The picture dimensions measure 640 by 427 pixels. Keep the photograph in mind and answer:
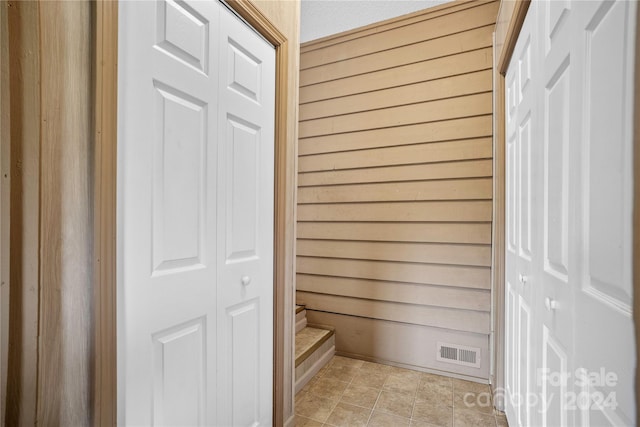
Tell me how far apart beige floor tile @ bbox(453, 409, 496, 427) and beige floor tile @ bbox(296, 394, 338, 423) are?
75 cm

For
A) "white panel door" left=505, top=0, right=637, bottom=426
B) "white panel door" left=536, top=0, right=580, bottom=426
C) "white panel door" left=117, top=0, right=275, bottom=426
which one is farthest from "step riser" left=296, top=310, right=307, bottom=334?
"white panel door" left=536, top=0, right=580, bottom=426

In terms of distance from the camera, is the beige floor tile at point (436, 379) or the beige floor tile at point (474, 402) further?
the beige floor tile at point (436, 379)

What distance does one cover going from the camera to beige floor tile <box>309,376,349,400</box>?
2.08 m

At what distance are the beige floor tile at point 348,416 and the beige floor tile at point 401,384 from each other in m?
0.33

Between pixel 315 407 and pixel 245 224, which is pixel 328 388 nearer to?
pixel 315 407

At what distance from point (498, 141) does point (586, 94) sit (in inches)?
50.5

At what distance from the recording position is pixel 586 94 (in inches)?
29.3

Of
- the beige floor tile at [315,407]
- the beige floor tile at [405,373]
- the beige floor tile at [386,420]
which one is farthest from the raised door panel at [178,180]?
the beige floor tile at [405,373]

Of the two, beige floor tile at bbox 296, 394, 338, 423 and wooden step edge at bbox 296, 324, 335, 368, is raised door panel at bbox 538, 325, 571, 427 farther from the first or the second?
wooden step edge at bbox 296, 324, 335, 368

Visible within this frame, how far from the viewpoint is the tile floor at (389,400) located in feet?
5.97

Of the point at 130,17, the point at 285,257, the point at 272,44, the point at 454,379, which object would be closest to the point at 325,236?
the point at 285,257

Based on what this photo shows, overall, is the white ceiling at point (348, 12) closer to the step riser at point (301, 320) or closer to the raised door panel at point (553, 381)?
the raised door panel at point (553, 381)

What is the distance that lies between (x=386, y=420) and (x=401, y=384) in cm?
44

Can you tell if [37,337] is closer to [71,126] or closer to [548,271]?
[71,126]
